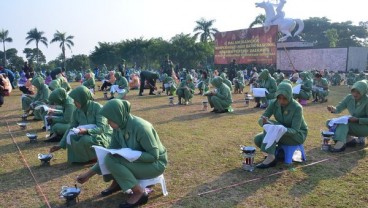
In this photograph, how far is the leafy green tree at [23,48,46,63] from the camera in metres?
61.4

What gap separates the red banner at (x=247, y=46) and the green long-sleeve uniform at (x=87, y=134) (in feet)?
87.0

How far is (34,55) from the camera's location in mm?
62375

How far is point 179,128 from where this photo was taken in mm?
9562

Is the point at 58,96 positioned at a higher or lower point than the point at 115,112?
lower

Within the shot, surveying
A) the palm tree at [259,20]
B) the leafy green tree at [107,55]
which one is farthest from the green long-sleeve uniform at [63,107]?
the leafy green tree at [107,55]

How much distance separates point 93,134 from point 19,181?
1.32 meters

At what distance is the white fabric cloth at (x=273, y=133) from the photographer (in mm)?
5391

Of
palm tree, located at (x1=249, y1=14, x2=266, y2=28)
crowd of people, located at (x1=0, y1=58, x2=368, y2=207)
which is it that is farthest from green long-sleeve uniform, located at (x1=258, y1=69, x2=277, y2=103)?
palm tree, located at (x1=249, y1=14, x2=266, y2=28)

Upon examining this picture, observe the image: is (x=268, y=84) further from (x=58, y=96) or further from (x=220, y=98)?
(x=58, y=96)

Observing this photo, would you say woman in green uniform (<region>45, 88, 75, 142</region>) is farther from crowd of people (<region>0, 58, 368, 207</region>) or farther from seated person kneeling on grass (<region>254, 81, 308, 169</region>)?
seated person kneeling on grass (<region>254, 81, 308, 169</region>)

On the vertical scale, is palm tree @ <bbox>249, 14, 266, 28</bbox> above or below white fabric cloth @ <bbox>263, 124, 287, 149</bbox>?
above

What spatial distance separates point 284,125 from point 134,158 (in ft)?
9.51

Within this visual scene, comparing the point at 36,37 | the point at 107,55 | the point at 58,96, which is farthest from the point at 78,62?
the point at 58,96

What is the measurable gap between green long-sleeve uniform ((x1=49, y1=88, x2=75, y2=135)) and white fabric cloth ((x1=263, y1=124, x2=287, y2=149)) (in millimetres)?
4098
